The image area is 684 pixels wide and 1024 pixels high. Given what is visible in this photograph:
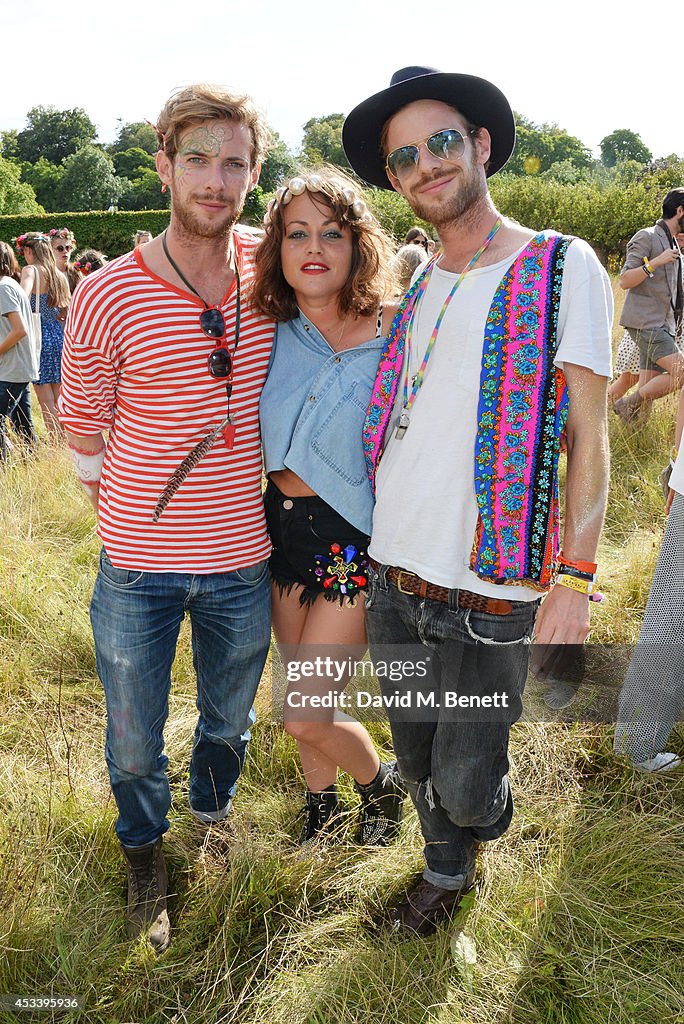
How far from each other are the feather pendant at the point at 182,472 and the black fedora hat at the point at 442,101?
37.5 inches

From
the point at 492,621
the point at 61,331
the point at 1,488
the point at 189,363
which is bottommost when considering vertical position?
the point at 1,488

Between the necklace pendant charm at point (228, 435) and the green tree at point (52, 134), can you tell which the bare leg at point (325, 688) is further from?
the green tree at point (52, 134)

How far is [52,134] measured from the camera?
77.6 meters

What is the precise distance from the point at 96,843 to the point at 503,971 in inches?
51.7

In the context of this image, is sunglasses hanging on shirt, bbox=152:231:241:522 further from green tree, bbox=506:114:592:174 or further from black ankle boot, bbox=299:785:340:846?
green tree, bbox=506:114:592:174

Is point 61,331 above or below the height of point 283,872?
above

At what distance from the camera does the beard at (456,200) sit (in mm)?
1905

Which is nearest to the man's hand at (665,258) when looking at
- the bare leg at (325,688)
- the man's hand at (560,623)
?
the bare leg at (325,688)

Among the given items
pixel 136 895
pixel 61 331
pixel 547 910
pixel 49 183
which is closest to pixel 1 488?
pixel 61 331

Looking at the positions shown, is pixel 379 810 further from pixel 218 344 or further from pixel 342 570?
pixel 218 344

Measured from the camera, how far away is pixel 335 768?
2.56m

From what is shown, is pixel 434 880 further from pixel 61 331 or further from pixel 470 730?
pixel 61 331
